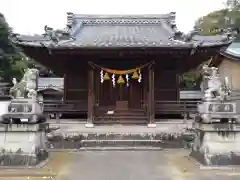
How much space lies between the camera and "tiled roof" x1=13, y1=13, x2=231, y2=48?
18953mm

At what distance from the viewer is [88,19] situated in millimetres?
24594

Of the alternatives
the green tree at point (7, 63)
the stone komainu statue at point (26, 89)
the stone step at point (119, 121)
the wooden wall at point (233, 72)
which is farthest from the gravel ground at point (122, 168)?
the green tree at point (7, 63)

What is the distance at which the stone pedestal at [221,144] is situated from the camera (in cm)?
979

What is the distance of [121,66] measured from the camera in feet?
64.5

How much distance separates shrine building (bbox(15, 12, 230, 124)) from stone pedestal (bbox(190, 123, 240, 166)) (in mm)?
7729

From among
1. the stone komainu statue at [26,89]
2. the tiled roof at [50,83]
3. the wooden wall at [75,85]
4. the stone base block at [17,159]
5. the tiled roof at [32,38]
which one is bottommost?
the stone base block at [17,159]

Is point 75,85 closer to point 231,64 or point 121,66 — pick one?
point 121,66

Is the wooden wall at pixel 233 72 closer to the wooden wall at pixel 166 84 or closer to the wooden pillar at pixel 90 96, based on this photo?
the wooden wall at pixel 166 84

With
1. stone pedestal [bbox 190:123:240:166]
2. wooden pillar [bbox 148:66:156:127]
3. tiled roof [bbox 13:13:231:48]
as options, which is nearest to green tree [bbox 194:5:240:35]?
tiled roof [bbox 13:13:231:48]

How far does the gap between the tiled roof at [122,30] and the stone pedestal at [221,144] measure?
868 cm

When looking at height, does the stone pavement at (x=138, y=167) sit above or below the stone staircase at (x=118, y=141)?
below

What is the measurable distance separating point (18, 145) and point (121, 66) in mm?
10734

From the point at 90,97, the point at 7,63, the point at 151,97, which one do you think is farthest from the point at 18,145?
the point at 7,63

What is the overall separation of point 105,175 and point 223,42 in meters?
11.3
